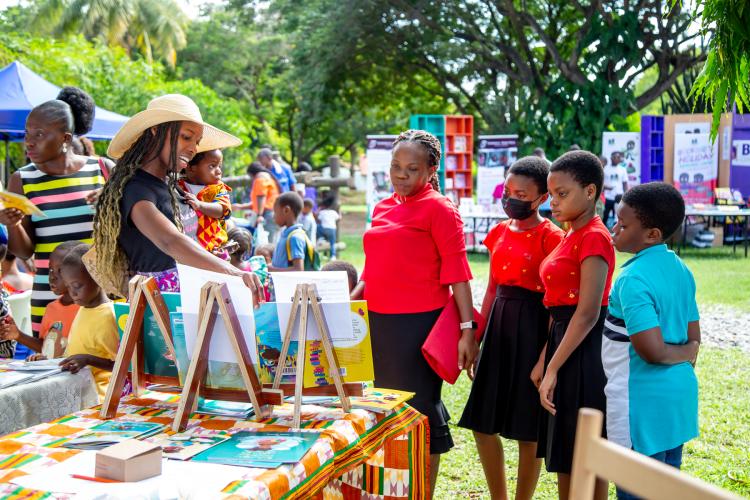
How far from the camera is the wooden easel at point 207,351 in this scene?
2.50 meters

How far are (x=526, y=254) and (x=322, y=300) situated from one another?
1.22 meters

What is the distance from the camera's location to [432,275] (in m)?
3.55

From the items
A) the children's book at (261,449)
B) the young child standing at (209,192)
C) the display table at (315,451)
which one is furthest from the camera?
the young child standing at (209,192)

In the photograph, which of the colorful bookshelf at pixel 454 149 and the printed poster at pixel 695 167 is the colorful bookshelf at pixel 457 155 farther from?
the printed poster at pixel 695 167

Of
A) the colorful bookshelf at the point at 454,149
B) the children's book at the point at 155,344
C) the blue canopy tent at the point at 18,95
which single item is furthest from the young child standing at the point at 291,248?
the colorful bookshelf at the point at 454,149

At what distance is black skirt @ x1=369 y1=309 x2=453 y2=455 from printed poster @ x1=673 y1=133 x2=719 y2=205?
15.5 metres

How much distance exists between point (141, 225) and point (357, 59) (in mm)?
23419

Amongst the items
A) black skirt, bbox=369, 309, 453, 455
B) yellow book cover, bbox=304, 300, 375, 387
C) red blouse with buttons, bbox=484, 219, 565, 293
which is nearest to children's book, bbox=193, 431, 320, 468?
yellow book cover, bbox=304, 300, 375, 387

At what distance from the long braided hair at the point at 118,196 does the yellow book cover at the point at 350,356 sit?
763 mm

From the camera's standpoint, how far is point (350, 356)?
2723 mm

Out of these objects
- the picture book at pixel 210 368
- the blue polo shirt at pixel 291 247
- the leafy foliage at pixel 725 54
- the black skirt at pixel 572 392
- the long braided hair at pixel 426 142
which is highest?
the leafy foliage at pixel 725 54

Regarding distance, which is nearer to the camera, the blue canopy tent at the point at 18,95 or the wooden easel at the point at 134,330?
the wooden easel at the point at 134,330

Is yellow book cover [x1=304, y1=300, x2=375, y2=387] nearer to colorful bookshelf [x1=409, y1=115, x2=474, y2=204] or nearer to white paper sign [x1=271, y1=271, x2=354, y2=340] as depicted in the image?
white paper sign [x1=271, y1=271, x2=354, y2=340]

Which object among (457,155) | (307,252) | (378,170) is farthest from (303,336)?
(457,155)
